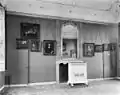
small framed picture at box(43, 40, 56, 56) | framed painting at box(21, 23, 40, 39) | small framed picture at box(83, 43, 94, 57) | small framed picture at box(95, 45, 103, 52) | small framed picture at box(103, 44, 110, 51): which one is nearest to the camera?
framed painting at box(21, 23, 40, 39)

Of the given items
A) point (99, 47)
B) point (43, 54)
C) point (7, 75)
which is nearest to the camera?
point (7, 75)

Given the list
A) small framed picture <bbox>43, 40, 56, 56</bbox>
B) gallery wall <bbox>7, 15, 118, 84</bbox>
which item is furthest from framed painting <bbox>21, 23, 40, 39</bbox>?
small framed picture <bbox>43, 40, 56, 56</bbox>

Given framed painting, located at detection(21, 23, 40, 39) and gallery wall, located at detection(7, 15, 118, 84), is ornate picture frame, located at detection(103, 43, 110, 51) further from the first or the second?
framed painting, located at detection(21, 23, 40, 39)

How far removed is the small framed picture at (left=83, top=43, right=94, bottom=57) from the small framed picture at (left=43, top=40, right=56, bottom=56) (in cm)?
157

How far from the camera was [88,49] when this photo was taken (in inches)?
226

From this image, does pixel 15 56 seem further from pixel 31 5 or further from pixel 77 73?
→ pixel 77 73

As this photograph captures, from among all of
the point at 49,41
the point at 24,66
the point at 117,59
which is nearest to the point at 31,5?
the point at 49,41

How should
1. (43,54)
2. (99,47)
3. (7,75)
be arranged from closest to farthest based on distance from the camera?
1. (7,75)
2. (43,54)
3. (99,47)

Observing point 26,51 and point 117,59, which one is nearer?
point 26,51

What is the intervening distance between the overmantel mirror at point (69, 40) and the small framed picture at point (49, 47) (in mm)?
429

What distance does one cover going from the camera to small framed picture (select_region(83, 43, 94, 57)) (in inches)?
224

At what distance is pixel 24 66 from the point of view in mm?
4840

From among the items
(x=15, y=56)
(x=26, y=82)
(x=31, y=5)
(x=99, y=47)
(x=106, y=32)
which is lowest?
(x=26, y=82)

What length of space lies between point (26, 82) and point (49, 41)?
2065mm
